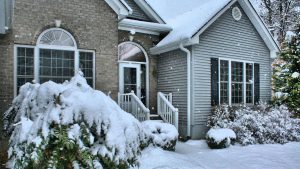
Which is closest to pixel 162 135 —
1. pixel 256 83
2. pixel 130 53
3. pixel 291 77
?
pixel 130 53

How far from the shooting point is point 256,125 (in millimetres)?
11070

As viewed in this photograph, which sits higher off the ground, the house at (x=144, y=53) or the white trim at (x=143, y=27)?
the white trim at (x=143, y=27)

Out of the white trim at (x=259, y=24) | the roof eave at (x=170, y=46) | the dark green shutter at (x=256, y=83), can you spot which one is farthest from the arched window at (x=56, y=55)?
the dark green shutter at (x=256, y=83)

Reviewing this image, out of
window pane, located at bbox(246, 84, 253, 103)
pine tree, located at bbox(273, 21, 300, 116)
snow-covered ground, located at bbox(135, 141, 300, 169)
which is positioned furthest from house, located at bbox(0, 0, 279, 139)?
snow-covered ground, located at bbox(135, 141, 300, 169)

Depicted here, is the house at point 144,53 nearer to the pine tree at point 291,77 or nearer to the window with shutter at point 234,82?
the window with shutter at point 234,82

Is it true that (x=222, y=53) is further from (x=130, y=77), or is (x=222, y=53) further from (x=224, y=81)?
(x=130, y=77)

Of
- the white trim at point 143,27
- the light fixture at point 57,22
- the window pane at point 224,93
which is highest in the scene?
the white trim at point 143,27

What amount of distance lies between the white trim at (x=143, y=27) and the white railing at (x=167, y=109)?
303cm

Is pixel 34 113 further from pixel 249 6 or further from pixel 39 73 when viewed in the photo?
pixel 249 6

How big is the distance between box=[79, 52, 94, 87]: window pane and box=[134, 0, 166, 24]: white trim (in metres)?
4.73

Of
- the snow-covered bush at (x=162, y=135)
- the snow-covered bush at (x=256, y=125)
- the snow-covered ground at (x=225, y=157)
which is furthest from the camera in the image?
the snow-covered bush at (x=256, y=125)

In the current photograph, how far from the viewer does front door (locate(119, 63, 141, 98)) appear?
503 inches

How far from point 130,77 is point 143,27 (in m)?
2.25

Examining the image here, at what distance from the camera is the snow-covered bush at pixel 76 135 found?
3.43m
